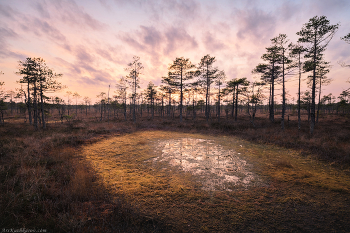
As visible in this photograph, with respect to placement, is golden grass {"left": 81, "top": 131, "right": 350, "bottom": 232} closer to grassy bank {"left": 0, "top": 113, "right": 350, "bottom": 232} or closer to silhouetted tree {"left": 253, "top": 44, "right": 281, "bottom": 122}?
grassy bank {"left": 0, "top": 113, "right": 350, "bottom": 232}

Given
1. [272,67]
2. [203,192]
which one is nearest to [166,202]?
[203,192]

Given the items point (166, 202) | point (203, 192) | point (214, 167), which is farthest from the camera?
point (214, 167)

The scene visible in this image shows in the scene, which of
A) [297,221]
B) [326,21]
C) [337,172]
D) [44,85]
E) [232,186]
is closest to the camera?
[297,221]

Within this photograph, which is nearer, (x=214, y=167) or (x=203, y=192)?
(x=203, y=192)

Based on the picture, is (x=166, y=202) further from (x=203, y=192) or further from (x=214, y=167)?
(x=214, y=167)

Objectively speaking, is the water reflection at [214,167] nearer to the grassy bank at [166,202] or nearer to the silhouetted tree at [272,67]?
the grassy bank at [166,202]

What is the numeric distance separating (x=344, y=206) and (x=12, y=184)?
33.5 ft

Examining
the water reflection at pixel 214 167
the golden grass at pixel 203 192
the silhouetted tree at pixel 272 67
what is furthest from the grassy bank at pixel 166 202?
the silhouetted tree at pixel 272 67

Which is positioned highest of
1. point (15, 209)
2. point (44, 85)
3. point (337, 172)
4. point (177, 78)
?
point (177, 78)

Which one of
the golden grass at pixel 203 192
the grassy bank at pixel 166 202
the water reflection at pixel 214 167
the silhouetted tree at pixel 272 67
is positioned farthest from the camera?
the silhouetted tree at pixel 272 67

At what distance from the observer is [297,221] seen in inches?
122

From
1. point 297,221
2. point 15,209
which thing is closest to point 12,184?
point 15,209

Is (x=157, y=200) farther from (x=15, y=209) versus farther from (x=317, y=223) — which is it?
(x=317, y=223)

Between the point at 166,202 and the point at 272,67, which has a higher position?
the point at 272,67
